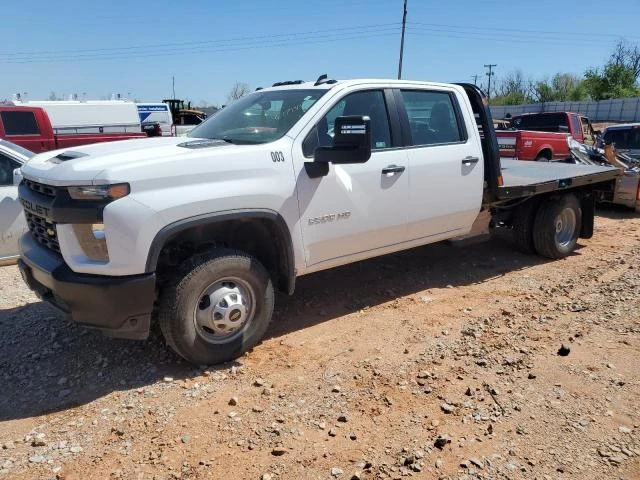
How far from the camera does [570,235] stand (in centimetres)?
713

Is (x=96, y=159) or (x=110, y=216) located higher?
(x=96, y=159)

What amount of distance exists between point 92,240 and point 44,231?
64 cm

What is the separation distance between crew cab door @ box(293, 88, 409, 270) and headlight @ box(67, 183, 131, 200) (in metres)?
1.26

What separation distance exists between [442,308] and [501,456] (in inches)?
89.7

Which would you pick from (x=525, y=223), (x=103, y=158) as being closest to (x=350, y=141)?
(x=103, y=158)

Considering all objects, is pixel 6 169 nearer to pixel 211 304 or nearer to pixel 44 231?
pixel 44 231

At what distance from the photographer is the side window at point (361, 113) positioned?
4.28m

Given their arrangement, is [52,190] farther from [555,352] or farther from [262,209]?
[555,352]

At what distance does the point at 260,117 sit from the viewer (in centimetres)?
460

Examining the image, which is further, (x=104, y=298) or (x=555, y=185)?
(x=555, y=185)

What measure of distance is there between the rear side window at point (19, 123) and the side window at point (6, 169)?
6.80 meters

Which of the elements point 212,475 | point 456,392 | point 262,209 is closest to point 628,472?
point 456,392

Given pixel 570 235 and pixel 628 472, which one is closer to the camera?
pixel 628 472

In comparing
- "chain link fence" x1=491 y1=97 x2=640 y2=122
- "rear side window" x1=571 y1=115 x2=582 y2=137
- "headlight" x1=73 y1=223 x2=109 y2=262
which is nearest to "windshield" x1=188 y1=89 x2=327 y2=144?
"headlight" x1=73 y1=223 x2=109 y2=262
